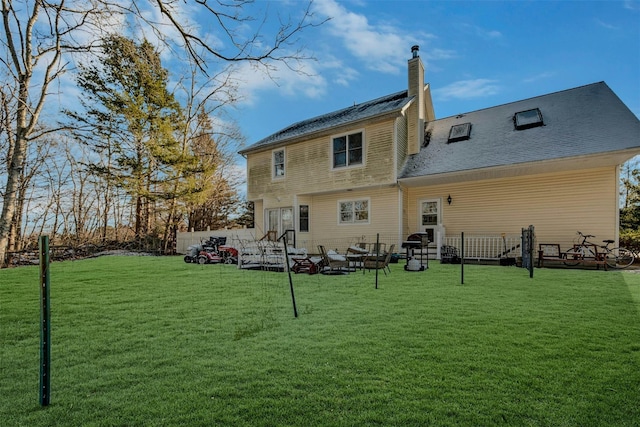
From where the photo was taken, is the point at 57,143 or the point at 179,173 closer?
the point at 57,143

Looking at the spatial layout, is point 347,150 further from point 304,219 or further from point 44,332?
point 44,332

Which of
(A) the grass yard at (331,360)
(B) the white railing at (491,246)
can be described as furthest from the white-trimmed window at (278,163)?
(A) the grass yard at (331,360)

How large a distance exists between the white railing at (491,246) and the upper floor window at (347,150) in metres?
4.98

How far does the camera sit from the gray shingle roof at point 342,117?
12.5 meters

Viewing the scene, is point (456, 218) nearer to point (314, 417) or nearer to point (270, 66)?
point (270, 66)

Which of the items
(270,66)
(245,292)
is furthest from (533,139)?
(245,292)

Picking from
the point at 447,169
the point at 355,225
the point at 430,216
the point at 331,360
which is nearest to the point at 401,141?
the point at 447,169

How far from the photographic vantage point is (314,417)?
198 cm

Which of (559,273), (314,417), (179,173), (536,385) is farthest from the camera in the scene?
(179,173)

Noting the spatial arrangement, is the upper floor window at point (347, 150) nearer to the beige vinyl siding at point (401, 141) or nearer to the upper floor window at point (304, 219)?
the beige vinyl siding at point (401, 141)

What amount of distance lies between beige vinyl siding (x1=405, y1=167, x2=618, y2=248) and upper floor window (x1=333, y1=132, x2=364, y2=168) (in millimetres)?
3000

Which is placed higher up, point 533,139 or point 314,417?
point 533,139

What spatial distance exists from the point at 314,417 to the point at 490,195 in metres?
11.3

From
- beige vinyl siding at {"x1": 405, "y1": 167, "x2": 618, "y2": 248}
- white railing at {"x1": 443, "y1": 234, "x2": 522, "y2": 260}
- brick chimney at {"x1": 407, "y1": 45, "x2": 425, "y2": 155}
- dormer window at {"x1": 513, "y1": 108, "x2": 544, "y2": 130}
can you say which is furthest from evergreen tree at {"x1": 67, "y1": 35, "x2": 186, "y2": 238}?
dormer window at {"x1": 513, "y1": 108, "x2": 544, "y2": 130}
